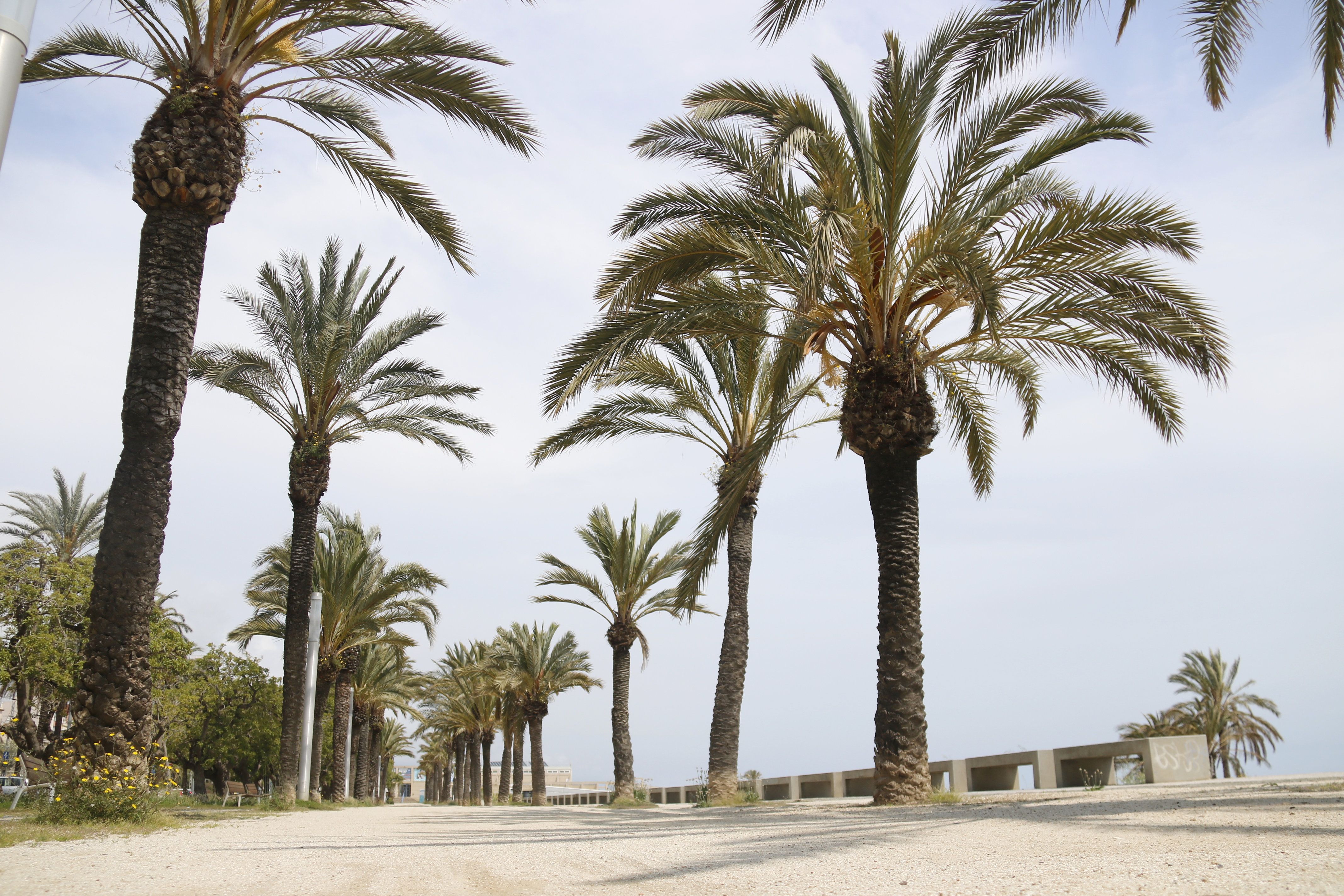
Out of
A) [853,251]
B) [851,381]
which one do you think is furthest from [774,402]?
[853,251]

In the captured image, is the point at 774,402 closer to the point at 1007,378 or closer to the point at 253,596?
the point at 1007,378

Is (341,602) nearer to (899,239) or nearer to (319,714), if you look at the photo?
(319,714)

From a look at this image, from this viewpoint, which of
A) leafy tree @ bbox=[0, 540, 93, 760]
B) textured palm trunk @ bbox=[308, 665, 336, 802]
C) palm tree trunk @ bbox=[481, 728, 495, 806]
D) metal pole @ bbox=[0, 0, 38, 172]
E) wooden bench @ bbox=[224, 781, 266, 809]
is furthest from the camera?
palm tree trunk @ bbox=[481, 728, 495, 806]

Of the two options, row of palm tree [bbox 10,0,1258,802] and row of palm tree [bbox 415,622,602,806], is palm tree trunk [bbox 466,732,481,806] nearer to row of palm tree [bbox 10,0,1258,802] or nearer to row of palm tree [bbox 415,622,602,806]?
row of palm tree [bbox 415,622,602,806]

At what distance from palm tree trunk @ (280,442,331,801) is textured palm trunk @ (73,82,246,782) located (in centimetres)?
808

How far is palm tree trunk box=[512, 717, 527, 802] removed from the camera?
41.2 metres

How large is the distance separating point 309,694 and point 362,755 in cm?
2154

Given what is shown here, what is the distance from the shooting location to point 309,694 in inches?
806

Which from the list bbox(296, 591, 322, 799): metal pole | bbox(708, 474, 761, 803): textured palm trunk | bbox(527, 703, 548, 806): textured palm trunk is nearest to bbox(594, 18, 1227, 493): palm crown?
bbox(708, 474, 761, 803): textured palm trunk

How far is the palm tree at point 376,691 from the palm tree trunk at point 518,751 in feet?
17.7

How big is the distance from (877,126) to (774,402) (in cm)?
406

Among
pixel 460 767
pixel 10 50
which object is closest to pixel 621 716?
pixel 10 50

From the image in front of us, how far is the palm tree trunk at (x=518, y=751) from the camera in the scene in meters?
41.2

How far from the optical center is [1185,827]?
18.3 ft
